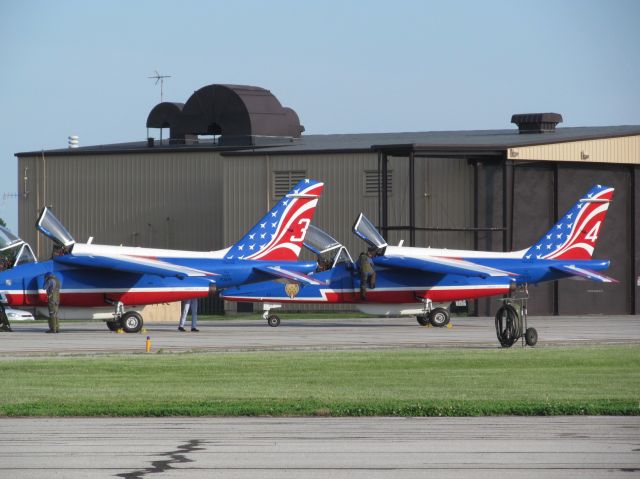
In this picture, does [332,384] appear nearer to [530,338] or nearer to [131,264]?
[530,338]

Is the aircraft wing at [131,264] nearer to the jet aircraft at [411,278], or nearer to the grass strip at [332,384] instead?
the jet aircraft at [411,278]

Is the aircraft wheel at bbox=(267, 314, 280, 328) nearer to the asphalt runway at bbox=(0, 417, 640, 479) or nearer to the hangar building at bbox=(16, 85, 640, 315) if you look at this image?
the hangar building at bbox=(16, 85, 640, 315)

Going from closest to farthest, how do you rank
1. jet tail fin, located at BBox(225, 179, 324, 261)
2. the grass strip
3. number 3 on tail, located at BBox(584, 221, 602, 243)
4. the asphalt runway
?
1. the asphalt runway
2. the grass strip
3. jet tail fin, located at BBox(225, 179, 324, 261)
4. number 3 on tail, located at BBox(584, 221, 602, 243)

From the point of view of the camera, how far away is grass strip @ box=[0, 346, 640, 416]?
16422 millimetres

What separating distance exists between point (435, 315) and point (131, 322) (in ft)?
33.6

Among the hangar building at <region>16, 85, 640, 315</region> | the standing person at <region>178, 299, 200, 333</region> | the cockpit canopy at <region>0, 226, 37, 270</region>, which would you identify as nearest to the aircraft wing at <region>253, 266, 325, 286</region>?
the standing person at <region>178, 299, 200, 333</region>

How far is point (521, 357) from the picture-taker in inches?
1008

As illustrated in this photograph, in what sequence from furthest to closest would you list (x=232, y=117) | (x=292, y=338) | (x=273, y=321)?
(x=232, y=117), (x=273, y=321), (x=292, y=338)

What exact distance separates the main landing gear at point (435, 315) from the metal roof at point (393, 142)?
34.8 feet

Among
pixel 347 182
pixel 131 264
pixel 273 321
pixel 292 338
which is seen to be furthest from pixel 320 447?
pixel 347 182

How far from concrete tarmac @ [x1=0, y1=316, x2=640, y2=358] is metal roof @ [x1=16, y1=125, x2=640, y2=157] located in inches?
444

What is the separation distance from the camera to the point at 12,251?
120 ft

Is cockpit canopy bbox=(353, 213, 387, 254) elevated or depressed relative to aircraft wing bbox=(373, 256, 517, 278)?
elevated

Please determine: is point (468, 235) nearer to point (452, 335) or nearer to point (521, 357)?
point (452, 335)
